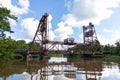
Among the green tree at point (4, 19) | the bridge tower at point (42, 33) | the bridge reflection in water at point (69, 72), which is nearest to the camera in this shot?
the bridge reflection in water at point (69, 72)

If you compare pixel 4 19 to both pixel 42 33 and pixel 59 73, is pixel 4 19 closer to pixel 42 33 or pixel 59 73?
pixel 59 73

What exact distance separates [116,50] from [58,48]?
32442 millimetres

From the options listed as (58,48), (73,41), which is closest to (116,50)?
(73,41)

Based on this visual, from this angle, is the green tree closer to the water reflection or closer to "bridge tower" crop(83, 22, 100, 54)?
the water reflection

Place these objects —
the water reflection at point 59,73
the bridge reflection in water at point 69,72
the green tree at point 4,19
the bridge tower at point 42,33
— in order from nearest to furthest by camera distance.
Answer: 1. the water reflection at point 59,73
2. the bridge reflection in water at point 69,72
3. the green tree at point 4,19
4. the bridge tower at point 42,33

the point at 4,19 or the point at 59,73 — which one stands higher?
the point at 4,19

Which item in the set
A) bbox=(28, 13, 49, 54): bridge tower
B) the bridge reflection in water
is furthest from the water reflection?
bbox=(28, 13, 49, 54): bridge tower

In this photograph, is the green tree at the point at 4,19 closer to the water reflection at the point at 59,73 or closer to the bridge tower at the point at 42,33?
the water reflection at the point at 59,73

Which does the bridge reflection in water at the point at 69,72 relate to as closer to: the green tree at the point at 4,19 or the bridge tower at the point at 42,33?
the green tree at the point at 4,19

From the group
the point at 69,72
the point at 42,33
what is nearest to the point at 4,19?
the point at 69,72

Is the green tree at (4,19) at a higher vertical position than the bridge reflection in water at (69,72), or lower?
higher

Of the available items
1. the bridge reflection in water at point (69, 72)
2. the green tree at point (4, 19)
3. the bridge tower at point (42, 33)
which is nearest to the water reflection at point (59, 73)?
the bridge reflection in water at point (69, 72)

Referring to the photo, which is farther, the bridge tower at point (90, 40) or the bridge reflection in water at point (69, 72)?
the bridge tower at point (90, 40)

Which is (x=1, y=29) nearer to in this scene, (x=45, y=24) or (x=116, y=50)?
(x=45, y=24)
